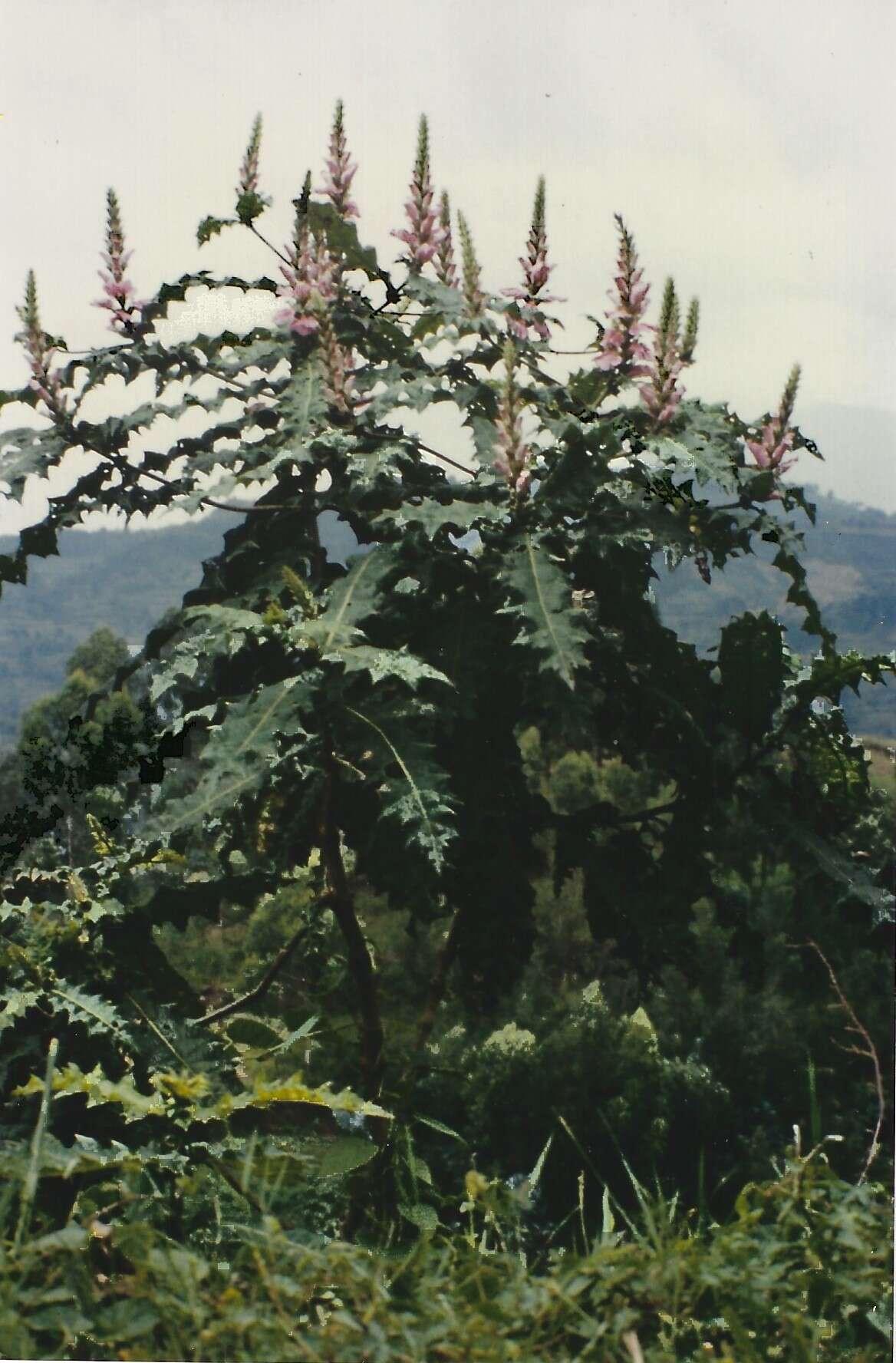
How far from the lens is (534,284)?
3277 mm

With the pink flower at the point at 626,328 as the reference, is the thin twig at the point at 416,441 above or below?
below

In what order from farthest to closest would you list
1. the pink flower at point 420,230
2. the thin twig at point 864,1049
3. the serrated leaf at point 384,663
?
1. the pink flower at point 420,230
2. the thin twig at point 864,1049
3. the serrated leaf at point 384,663

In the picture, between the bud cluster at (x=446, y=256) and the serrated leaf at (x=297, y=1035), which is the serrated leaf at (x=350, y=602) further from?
the serrated leaf at (x=297, y=1035)

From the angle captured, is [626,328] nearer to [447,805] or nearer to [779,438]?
[779,438]

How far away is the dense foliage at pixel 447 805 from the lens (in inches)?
119

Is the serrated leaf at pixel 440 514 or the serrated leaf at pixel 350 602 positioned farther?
the serrated leaf at pixel 440 514

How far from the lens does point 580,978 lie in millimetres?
3229

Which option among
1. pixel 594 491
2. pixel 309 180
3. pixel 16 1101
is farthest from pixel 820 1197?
pixel 309 180

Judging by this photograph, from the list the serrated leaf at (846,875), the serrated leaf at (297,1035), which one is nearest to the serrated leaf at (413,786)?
the serrated leaf at (297,1035)

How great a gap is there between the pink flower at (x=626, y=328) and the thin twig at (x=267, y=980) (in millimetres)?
1482

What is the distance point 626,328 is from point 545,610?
2.84ft

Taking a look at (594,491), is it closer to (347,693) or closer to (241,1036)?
(347,693)

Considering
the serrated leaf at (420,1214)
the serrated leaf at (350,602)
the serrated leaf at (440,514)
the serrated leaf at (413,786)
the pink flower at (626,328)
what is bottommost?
the serrated leaf at (420,1214)

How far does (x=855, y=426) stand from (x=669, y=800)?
3.31 feet
